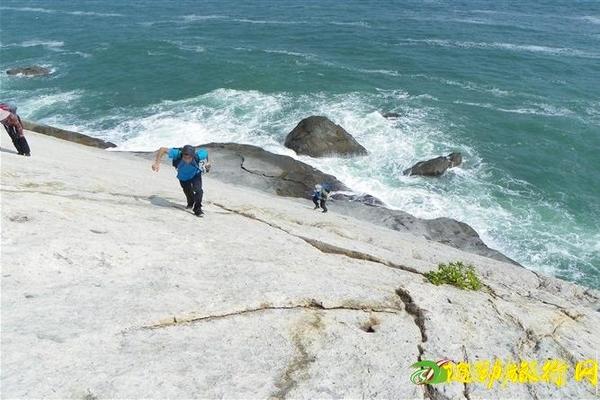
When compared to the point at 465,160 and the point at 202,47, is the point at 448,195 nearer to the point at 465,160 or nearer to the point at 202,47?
the point at 465,160

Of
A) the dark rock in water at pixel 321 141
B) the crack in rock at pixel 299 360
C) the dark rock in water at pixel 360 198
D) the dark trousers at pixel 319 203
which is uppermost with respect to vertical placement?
the crack in rock at pixel 299 360

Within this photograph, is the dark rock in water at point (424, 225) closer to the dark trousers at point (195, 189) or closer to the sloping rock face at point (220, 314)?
the sloping rock face at point (220, 314)

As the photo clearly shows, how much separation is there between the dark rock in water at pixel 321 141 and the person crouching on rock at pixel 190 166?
25.0 meters

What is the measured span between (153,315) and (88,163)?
1137 cm

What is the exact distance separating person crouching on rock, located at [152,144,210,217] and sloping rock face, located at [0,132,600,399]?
0.77 meters

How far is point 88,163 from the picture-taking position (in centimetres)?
1691

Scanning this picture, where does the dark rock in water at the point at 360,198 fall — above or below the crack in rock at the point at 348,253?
below

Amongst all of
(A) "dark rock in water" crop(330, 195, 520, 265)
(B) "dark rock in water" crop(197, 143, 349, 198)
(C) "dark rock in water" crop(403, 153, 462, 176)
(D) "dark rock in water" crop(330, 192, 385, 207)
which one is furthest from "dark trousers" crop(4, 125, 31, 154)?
(C) "dark rock in water" crop(403, 153, 462, 176)

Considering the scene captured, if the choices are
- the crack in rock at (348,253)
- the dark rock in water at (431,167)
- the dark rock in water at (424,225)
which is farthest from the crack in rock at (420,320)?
the dark rock in water at (431,167)

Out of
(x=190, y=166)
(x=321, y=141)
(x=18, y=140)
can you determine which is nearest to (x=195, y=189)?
(x=190, y=166)

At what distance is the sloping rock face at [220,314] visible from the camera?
6.20 metres

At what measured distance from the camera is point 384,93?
1986 inches

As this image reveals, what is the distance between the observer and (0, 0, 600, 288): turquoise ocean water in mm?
33094

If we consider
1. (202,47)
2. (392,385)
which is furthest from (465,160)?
(202,47)
